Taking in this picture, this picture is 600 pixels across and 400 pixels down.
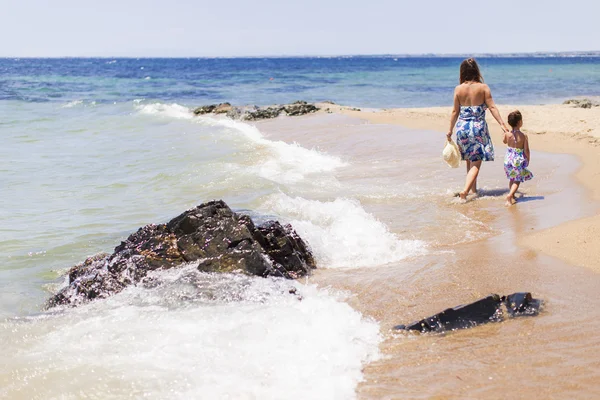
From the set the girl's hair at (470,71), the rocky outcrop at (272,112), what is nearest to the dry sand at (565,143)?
the rocky outcrop at (272,112)

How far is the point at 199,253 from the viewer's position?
218 inches

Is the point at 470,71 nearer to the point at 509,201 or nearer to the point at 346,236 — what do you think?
the point at 509,201

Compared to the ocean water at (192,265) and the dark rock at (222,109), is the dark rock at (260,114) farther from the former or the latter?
the ocean water at (192,265)

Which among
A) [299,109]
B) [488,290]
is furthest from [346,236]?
[299,109]

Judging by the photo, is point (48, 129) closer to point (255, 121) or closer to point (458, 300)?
point (255, 121)

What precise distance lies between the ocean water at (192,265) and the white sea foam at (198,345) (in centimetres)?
1

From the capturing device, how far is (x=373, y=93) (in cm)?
3694

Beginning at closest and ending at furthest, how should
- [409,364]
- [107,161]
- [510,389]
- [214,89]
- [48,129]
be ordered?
[510,389] → [409,364] → [107,161] → [48,129] → [214,89]

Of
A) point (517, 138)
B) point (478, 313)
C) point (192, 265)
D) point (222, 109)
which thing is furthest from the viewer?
point (222, 109)

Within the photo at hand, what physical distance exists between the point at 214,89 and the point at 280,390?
41.5m

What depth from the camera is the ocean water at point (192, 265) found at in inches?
147

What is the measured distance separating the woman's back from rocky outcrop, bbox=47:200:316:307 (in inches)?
144

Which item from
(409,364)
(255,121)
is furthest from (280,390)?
(255,121)

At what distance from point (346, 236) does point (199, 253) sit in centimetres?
181
